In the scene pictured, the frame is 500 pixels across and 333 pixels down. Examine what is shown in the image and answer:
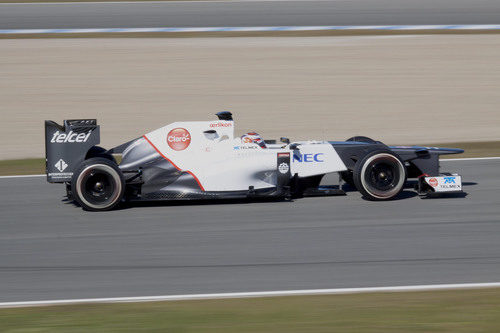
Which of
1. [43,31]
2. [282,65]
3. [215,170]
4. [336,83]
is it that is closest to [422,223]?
[215,170]

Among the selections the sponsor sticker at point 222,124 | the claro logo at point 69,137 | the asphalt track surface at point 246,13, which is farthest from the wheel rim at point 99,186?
the asphalt track surface at point 246,13

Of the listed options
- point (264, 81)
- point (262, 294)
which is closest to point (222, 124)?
point (262, 294)

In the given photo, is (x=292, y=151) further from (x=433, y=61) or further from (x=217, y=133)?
(x=433, y=61)

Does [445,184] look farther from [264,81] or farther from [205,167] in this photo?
[264,81]

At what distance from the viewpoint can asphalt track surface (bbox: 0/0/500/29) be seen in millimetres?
26656

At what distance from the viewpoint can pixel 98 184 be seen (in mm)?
9727

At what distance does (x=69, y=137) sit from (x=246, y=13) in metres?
19.6

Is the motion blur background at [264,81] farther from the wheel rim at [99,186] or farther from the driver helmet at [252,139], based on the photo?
the driver helmet at [252,139]

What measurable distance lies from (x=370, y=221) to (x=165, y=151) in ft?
9.53

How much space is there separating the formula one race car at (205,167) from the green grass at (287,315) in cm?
368

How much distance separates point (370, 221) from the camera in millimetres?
8984

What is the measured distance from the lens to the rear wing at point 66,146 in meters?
9.94

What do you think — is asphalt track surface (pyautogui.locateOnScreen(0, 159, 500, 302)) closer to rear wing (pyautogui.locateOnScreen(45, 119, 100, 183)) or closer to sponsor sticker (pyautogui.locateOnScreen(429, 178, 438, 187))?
sponsor sticker (pyautogui.locateOnScreen(429, 178, 438, 187))

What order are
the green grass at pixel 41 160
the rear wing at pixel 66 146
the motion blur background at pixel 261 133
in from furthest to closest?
the green grass at pixel 41 160 < the rear wing at pixel 66 146 < the motion blur background at pixel 261 133
